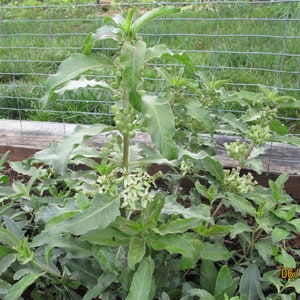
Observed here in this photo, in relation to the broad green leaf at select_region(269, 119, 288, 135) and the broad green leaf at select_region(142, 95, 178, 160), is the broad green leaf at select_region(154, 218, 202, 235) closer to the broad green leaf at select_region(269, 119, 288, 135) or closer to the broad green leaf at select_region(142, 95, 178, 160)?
the broad green leaf at select_region(142, 95, 178, 160)

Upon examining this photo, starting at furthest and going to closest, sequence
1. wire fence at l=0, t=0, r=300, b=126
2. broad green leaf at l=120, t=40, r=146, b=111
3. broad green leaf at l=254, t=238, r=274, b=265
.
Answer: wire fence at l=0, t=0, r=300, b=126
broad green leaf at l=254, t=238, r=274, b=265
broad green leaf at l=120, t=40, r=146, b=111

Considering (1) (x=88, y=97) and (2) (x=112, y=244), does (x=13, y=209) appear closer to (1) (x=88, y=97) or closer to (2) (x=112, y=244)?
(2) (x=112, y=244)

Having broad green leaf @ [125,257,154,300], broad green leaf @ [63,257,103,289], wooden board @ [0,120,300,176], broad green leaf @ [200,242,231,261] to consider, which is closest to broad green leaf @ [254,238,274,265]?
broad green leaf @ [200,242,231,261]

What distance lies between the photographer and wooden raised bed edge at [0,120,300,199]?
6.60ft

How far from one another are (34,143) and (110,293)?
124 centimetres

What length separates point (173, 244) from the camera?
115cm

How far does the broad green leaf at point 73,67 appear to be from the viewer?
3.55 ft

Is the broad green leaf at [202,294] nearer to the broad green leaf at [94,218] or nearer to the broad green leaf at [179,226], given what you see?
the broad green leaf at [179,226]

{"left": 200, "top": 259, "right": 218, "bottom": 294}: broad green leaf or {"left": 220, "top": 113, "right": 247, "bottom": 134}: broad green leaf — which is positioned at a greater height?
{"left": 220, "top": 113, "right": 247, "bottom": 134}: broad green leaf

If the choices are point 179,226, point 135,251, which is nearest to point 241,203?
point 179,226

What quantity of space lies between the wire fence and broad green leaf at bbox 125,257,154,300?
54.8 inches

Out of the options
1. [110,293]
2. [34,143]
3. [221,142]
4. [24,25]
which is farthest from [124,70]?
[24,25]

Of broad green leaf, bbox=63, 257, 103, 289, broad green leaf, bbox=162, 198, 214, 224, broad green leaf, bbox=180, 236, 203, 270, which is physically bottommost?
broad green leaf, bbox=63, 257, 103, 289

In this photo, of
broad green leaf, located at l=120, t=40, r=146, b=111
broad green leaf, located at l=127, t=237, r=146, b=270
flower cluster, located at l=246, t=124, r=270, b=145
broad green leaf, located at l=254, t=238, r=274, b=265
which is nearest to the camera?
broad green leaf, located at l=120, t=40, r=146, b=111
